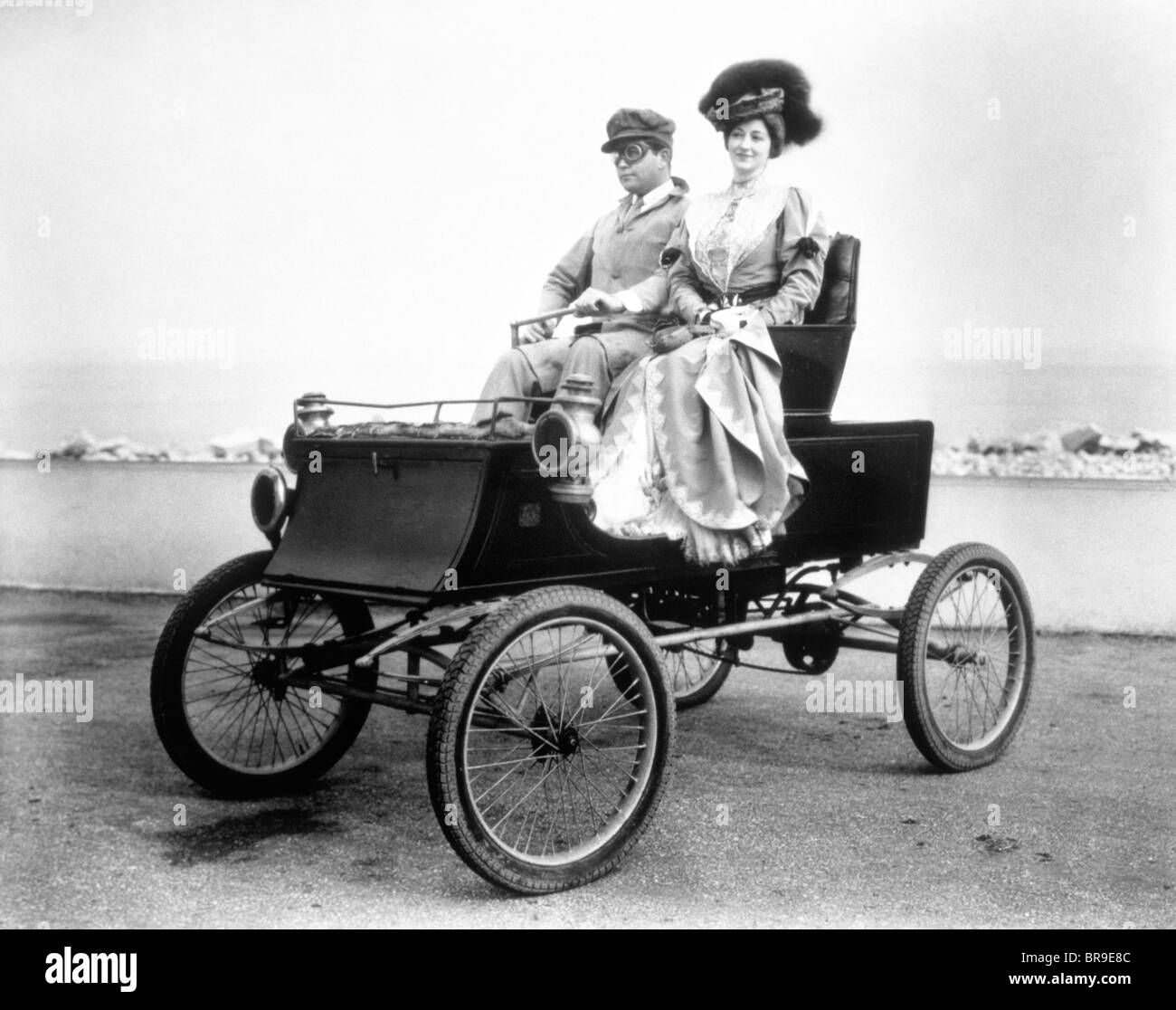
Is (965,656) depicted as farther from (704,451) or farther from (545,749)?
(545,749)

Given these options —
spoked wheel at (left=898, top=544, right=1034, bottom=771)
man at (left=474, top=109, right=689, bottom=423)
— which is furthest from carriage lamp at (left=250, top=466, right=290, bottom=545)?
spoked wheel at (left=898, top=544, right=1034, bottom=771)

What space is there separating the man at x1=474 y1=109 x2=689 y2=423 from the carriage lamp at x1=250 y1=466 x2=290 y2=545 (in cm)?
53

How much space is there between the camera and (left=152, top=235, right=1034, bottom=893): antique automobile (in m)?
2.68

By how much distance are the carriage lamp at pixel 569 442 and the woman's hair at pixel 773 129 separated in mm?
1131

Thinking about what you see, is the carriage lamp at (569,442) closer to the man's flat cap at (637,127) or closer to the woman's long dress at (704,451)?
the woman's long dress at (704,451)

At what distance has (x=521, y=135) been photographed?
6.12m

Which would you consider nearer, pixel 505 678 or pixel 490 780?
pixel 505 678

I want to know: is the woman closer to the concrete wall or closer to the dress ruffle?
the dress ruffle

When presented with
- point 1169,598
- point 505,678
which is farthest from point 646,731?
point 1169,598

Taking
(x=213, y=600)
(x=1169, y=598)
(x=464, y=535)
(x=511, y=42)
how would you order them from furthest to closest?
(x=511, y=42) < (x=1169, y=598) < (x=213, y=600) < (x=464, y=535)

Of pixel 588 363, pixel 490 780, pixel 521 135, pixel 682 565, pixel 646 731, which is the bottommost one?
Answer: pixel 490 780

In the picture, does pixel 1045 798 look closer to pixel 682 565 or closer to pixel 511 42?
pixel 682 565
